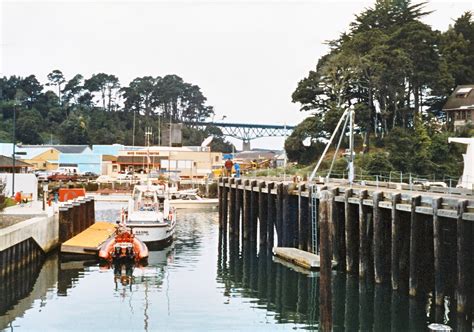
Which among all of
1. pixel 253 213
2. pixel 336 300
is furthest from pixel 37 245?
pixel 253 213

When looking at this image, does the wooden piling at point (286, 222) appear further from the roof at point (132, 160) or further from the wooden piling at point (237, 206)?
the roof at point (132, 160)

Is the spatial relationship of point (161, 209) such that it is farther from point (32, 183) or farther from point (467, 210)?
point (467, 210)

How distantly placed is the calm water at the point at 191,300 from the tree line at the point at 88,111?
106412 mm

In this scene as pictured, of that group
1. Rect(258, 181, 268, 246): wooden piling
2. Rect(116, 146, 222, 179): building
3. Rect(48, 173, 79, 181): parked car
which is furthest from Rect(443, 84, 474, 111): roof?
Rect(48, 173, 79, 181): parked car

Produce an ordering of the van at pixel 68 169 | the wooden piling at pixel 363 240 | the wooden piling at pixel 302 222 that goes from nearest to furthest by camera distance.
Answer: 1. the wooden piling at pixel 363 240
2. the wooden piling at pixel 302 222
3. the van at pixel 68 169

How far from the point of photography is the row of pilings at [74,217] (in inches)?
1747

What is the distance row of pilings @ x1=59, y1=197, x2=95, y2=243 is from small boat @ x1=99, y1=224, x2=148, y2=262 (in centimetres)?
589

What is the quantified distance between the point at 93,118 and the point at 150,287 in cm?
13320

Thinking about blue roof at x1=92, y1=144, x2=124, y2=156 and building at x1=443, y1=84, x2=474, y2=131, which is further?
blue roof at x1=92, y1=144, x2=124, y2=156

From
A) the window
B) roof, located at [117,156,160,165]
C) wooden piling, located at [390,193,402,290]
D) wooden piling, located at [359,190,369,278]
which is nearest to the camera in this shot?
wooden piling, located at [390,193,402,290]

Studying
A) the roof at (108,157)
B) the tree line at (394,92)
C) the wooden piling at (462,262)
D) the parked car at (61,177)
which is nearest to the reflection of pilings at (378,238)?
the wooden piling at (462,262)

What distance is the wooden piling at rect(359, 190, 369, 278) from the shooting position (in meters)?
31.7

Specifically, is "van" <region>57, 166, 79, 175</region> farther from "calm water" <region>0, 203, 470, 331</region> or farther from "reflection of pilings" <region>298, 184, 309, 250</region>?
"reflection of pilings" <region>298, 184, 309, 250</region>

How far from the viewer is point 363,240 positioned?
3148 cm
